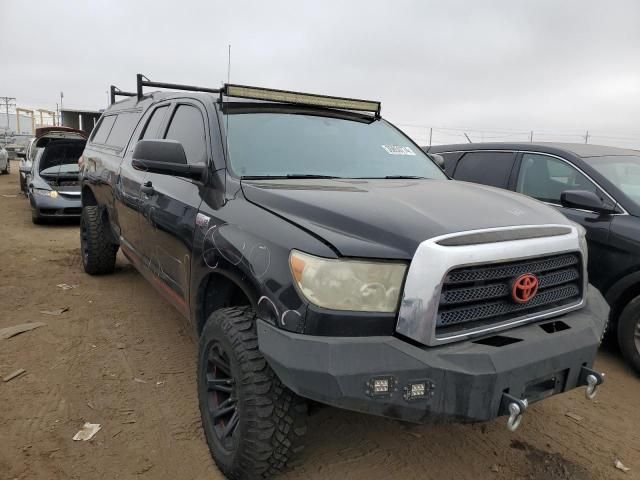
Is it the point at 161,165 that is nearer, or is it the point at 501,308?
the point at 501,308

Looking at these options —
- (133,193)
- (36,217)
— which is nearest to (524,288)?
(133,193)

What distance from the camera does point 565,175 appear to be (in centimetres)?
442

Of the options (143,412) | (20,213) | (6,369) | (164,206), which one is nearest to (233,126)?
(164,206)

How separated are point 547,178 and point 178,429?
3.82m

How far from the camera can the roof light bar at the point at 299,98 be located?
3.02m

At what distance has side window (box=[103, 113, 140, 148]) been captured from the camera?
4.57 meters

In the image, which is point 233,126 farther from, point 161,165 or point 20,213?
point 20,213

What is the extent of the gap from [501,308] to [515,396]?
0.37m

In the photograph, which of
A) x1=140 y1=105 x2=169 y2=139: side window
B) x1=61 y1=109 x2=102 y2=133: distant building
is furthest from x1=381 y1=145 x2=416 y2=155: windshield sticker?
x1=61 y1=109 x2=102 y2=133: distant building

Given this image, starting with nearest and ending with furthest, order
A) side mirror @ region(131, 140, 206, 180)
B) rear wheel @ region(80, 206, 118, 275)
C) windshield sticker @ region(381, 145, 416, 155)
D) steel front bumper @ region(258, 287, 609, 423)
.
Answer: steel front bumper @ region(258, 287, 609, 423)
side mirror @ region(131, 140, 206, 180)
windshield sticker @ region(381, 145, 416, 155)
rear wheel @ region(80, 206, 118, 275)

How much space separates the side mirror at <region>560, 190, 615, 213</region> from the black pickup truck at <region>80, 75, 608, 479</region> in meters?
1.48

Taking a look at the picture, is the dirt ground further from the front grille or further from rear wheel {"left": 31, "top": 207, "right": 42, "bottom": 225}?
rear wheel {"left": 31, "top": 207, "right": 42, "bottom": 225}

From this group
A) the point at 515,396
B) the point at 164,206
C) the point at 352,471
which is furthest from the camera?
the point at 164,206

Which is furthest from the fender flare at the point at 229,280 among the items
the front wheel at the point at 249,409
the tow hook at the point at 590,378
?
the tow hook at the point at 590,378
